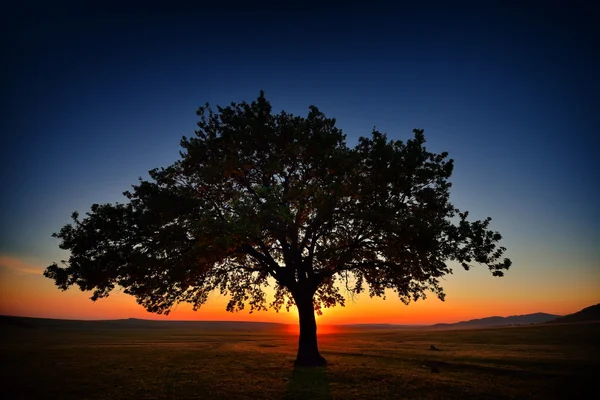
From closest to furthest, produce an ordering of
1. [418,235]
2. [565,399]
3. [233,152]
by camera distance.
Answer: [565,399], [418,235], [233,152]

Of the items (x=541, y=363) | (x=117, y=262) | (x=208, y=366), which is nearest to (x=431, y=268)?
(x=541, y=363)

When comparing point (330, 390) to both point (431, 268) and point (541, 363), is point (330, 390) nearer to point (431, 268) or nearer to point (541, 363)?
point (431, 268)

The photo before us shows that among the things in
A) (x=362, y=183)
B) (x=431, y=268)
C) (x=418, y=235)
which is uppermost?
(x=362, y=183)

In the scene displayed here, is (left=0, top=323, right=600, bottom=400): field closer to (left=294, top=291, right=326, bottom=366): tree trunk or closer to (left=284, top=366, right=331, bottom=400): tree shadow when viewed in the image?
(left=284, top=366, right=331, bottom=400): tree shadow

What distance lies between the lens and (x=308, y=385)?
1809 cm

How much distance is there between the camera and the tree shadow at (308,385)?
15.8 meters

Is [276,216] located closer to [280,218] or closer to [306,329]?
[280,218]

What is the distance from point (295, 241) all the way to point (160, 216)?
9.67 m

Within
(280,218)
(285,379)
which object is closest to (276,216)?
(280,218)

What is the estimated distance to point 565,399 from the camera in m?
16.6

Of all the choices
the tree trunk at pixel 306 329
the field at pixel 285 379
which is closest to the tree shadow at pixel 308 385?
the field at pixel 285 379

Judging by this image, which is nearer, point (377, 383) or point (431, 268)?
point (377, 383)

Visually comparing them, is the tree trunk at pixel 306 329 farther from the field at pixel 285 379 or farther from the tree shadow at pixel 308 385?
the tree shadow at pixel 308 385

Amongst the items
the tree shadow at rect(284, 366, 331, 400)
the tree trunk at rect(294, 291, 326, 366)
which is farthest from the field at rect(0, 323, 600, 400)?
the tree trunk at rect(294, 291, 326, 366)
